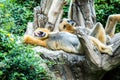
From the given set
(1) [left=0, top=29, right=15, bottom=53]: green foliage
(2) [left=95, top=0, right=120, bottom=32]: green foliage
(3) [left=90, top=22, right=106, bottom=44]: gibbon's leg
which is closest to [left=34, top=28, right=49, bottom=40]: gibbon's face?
(3) [left=90, top=22, right=106, bottom=44]: gibbon's leg

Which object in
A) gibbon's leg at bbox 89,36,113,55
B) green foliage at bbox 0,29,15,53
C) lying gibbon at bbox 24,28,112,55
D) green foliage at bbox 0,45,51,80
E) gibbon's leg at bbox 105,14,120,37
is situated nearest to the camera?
green foliage at bbox 0,45,51,80

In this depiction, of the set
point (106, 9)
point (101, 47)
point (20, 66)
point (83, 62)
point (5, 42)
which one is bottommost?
point (106, 9)

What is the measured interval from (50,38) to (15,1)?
506cm

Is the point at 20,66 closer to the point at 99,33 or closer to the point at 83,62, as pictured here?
the point at 83,62

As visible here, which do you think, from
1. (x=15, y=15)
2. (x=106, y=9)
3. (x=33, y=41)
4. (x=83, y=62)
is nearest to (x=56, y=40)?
(x=33, y=41)

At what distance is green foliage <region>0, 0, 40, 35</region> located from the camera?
6.94m

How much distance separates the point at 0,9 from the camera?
749 centimetres

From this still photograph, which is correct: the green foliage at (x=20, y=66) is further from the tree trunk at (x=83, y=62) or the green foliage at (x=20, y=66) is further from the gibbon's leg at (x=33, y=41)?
the gibbon's leg at (x=33, y=41)

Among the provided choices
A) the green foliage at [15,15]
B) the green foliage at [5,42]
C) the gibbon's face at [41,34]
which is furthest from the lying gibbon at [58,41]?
the green foliage at [5,42]

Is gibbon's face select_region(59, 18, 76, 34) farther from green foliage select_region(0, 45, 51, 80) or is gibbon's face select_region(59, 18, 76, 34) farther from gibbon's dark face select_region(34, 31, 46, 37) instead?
green foliage select_region(0, 45, 51, 80)

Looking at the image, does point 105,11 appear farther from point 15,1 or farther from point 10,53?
point 10,53

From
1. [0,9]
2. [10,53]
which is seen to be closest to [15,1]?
[0,9]

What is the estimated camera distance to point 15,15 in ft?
30.2

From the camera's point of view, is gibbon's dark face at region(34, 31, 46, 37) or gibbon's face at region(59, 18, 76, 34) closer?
gibbon's dark face at region(34, 31, 46, 37)
